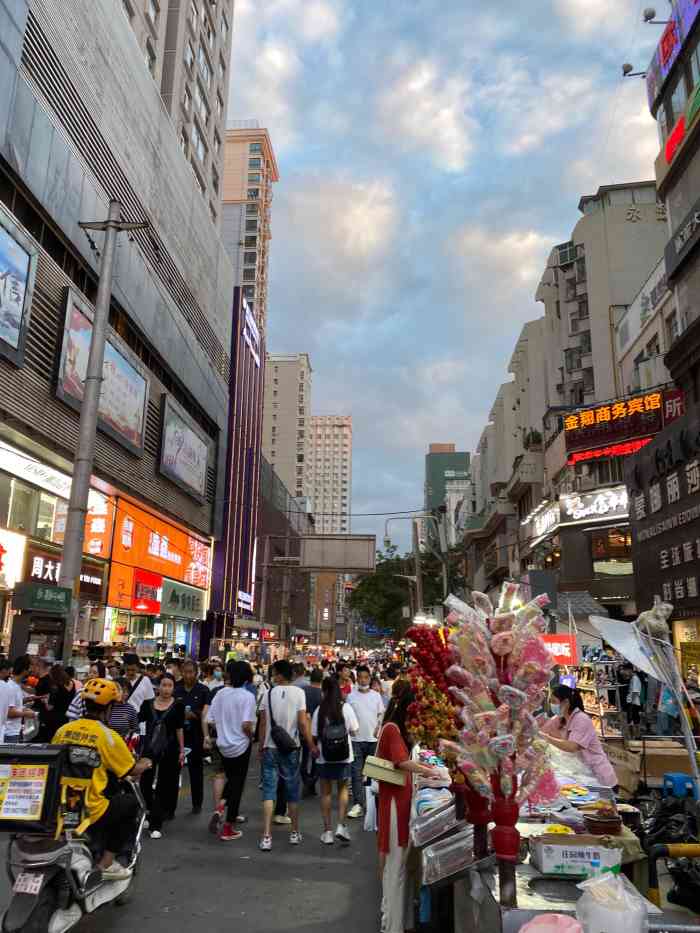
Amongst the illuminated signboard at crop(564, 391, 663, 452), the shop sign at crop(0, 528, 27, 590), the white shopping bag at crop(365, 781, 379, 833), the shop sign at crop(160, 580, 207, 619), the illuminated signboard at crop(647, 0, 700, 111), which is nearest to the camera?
the white shopping bag at crop(365, 781, 379, 833)

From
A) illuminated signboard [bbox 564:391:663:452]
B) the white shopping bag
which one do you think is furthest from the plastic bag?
illuminated signboard [bbox 564:391:663:452]

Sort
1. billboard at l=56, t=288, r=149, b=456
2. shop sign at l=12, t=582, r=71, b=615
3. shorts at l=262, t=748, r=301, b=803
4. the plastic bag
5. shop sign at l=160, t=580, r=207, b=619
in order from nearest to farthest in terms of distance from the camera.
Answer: the plastic bag → shorts at l=262, t=748, r=301, b=803 → shop sign at l=12, t=582, r=71, b=615 → billboard at l=56, t=288, r=149, b=456 → shop sign at l=160, t=580, r=207, b=619

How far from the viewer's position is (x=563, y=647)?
14969mm

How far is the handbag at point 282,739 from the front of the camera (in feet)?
26.3

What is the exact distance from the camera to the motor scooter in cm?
439

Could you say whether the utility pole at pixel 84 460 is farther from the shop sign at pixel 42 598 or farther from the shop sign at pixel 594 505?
the shop sign at pixel 594 505

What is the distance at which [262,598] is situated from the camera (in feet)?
193

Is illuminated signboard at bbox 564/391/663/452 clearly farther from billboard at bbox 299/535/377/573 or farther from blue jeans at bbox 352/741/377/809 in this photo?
blue jeans at bbox 352/741/377/809

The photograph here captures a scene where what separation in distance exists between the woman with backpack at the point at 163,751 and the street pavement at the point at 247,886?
0.90ft

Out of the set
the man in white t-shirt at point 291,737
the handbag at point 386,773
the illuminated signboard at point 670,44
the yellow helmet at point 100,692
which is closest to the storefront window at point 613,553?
the illuminated signboard at point 670,44

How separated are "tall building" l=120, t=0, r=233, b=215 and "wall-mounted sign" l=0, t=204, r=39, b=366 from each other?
23.2 meters

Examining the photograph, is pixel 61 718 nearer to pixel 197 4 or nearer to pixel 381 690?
pixel 381 690

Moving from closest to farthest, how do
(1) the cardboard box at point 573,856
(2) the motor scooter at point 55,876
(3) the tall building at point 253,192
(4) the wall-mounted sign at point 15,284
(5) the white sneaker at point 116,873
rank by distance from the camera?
(1) the cardboard box at point 573,856 < (2) the motor scooter at point 55,876 < (5) the white sneaker at point 116,873 < (4) the wall-mounted sign at point 15,284 < (3) the tall building at point 253,192

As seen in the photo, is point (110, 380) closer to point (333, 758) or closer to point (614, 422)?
point (333, 758)
